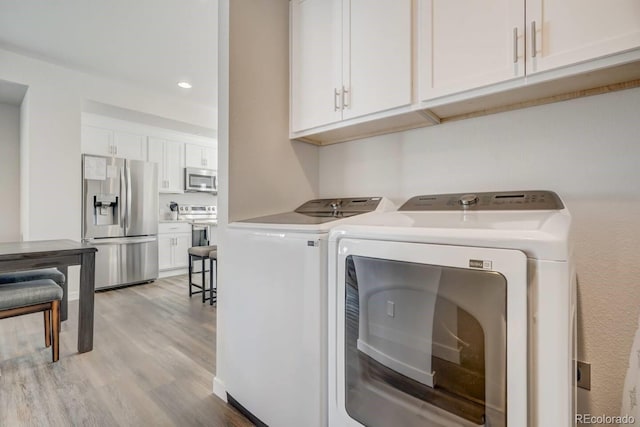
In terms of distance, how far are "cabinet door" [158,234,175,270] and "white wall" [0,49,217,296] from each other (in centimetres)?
108

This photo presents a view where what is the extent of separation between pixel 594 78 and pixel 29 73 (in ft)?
15.5

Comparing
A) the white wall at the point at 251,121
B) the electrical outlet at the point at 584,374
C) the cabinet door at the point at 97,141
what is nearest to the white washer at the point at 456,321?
the electrical outlet at the point at 584,374

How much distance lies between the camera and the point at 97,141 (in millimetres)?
4039

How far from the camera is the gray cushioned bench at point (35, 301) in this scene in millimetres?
1927

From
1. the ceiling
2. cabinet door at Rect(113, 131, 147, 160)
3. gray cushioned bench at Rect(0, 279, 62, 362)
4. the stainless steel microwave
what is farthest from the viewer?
the stainless steel microwave

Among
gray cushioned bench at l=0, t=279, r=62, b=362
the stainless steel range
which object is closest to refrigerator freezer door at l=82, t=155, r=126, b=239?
the stainless steel range

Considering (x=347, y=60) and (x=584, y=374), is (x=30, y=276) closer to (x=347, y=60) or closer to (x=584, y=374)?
(x=347, y=60)

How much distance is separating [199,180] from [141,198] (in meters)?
1.10

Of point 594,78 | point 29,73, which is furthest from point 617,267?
point 29,73

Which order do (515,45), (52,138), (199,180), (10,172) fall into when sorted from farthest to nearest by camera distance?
(199,180)
(10,172)
(52,138)
(515,45)

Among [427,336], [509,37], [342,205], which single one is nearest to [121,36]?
[342,205]

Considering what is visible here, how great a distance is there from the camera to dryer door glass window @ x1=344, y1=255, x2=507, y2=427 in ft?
2.56

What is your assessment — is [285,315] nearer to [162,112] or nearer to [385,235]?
[385,235]

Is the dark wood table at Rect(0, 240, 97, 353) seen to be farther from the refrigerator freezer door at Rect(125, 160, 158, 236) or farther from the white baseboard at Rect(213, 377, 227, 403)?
the refrigerator freezer door at Rect(125, 160, 158, 236)
